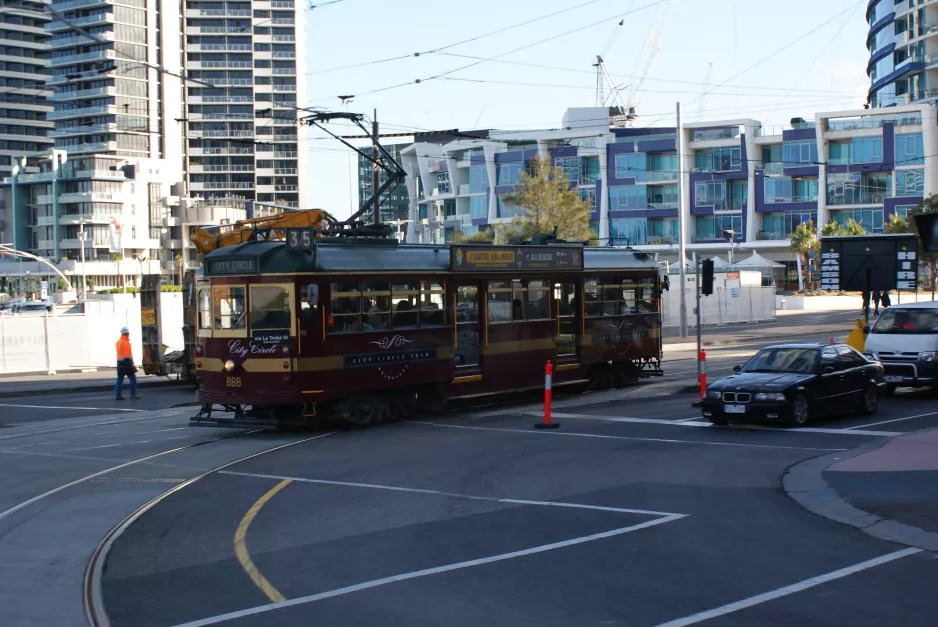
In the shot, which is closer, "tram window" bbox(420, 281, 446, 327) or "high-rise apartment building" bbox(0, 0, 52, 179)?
"tram window" bbox(420, 281, 446, 327)

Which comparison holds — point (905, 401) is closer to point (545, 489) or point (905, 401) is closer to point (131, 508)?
point (545, 489)

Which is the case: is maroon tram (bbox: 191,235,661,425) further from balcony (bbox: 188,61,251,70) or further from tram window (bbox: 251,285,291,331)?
balcony (bbox: 188,61,251,70)

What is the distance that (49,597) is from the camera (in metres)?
8.54

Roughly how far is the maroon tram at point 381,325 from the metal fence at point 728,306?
33.4 m

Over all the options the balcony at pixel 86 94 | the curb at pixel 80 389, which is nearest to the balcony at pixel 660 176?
the balcony at pixel 86 94

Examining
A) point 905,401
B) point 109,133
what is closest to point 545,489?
point 905,401

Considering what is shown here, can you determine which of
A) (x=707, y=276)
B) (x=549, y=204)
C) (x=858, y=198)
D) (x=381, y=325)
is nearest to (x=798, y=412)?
(x=707, y=276)

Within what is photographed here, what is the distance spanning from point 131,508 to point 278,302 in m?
6.59

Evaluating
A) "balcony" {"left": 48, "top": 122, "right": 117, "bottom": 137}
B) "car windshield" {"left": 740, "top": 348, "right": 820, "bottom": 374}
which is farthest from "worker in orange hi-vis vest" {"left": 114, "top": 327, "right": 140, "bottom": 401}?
"balcony" {"left": 48, "top": 122, "right": 117, "bottom": 137}

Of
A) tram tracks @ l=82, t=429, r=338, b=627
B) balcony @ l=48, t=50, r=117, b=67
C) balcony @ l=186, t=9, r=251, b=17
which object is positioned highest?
balcony @ l=186, t=9, r=251, b=17

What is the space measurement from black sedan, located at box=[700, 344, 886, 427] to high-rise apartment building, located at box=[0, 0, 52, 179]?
135 metres

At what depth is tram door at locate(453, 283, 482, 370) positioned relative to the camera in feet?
70.3

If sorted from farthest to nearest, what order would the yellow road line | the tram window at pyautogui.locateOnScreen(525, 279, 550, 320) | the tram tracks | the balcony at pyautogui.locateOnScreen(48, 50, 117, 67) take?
the balcony at pyautogui.locateOnScreen(48, 50, 117, 67) < the tram window at pyautogui.locateOnScreen(525, 279, 550, 320) < the yellow road line < the tram tracks

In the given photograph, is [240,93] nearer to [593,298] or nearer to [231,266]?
[593,298]
